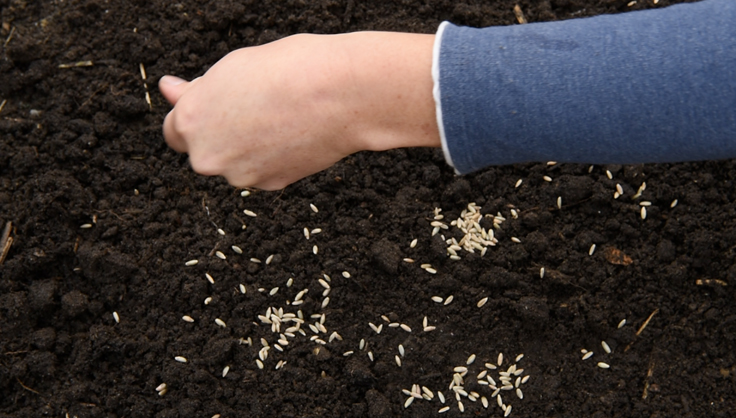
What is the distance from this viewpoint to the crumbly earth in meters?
1.95

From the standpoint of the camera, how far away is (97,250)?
2.01 metres

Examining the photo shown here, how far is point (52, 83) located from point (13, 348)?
0.90m

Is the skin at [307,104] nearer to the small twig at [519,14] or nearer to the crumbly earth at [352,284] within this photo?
the crumbly earth at [352,284]

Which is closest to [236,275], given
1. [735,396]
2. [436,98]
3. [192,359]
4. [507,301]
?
[192,359]

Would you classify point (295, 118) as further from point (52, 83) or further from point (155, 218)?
point (52, 83)

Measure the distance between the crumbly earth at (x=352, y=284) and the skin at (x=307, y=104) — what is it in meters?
0.62

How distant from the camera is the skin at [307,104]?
4.47 feet

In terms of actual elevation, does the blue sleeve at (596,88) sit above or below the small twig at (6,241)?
above

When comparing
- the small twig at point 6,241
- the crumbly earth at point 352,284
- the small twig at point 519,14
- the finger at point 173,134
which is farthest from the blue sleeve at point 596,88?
the small twig at point 6,241

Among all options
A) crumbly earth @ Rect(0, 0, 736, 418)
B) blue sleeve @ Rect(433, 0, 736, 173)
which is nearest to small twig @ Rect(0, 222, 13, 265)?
crumbly earth @ Rect(0, 0, 736, 418)

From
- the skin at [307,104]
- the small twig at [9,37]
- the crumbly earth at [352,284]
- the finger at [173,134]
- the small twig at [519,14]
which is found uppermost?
the skin at [307,104]

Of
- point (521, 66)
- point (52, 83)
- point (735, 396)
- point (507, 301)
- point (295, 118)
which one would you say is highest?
point (521, 66)

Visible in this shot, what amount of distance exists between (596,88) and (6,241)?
183 centimetres

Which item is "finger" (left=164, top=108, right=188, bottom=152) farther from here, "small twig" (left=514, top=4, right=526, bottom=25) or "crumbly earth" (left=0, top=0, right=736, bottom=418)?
"small twig" (left=514, top=4, right=526, bottom=25)
